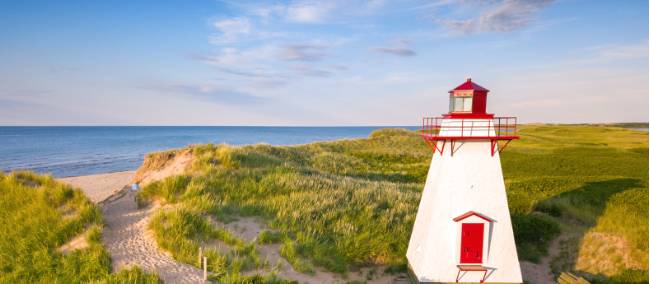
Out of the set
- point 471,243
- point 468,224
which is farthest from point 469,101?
point 471,243

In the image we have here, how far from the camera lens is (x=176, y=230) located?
34.7ft

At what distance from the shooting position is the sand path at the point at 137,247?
8.95 m

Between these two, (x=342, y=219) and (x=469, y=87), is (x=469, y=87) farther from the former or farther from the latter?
(x=342, y=219)

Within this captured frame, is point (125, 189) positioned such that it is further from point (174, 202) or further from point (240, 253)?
point (240, 253)

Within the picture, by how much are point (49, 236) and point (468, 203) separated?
12652mm

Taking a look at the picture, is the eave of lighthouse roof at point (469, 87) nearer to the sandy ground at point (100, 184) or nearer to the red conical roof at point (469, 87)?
the red conical roof at point (469, 87)

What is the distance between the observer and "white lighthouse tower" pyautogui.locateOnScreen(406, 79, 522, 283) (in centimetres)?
960

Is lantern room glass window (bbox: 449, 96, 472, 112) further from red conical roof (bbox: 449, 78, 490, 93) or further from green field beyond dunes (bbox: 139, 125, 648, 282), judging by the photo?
green field beyond dunes (bbox: 139, 125, 648, 282)

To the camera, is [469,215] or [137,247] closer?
[469,215]

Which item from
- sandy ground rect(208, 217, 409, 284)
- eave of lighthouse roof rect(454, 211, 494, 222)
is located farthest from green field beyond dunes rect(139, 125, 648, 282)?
eave of lighthouse roof rect(454, 211, 494, 222)

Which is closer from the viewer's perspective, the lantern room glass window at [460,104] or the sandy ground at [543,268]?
the lantern room glass window at [460,104]

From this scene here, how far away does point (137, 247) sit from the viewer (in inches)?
396

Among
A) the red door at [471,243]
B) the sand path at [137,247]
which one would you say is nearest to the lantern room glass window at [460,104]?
the red door at [471,243]

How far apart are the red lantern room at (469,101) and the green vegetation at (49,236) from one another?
30.4 feet
